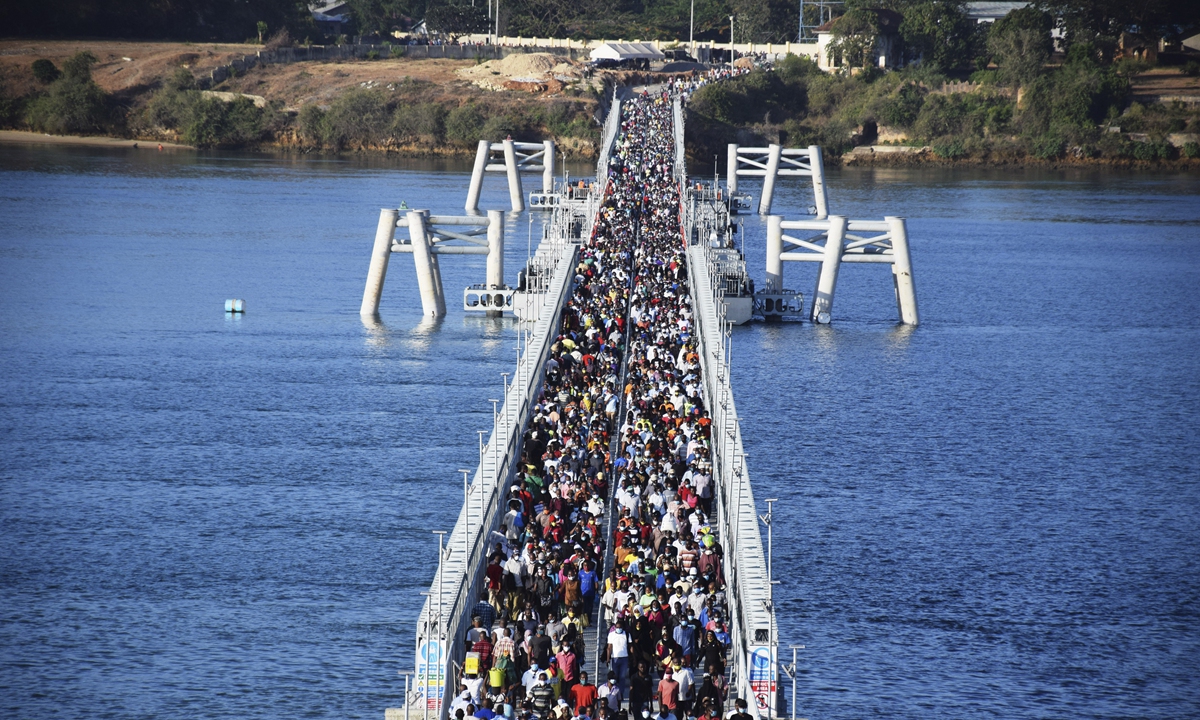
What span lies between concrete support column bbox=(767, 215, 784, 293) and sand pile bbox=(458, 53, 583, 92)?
2886 inches

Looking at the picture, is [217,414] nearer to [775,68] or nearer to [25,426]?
[25,426]

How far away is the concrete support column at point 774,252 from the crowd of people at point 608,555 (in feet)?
58.2

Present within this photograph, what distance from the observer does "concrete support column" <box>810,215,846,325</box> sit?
5200cm

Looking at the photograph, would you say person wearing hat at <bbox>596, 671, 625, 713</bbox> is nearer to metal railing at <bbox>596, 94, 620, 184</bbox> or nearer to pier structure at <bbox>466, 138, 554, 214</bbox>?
metal railing at <bbox>596, 94, 620, 184</bbox>

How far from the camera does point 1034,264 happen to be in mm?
71625

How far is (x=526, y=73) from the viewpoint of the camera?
128 m

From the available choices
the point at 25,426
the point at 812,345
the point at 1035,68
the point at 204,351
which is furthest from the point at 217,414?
the point at 1035,68

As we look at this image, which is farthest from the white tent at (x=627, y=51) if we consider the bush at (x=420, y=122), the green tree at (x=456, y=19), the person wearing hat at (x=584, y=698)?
the person wearing hat at (x=584, y=698)

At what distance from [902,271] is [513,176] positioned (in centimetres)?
3769

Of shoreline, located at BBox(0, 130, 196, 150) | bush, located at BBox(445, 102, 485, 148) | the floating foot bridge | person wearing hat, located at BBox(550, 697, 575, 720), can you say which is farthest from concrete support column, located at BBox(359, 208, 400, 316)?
shoreline, located at BBox(0, 130, 196, 150)

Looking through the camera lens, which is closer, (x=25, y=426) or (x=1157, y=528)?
(x=1157, y=528)

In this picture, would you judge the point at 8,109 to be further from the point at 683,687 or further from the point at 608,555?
the point at 683,687

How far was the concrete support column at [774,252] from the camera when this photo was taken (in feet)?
173

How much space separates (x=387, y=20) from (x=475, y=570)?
453 feet
